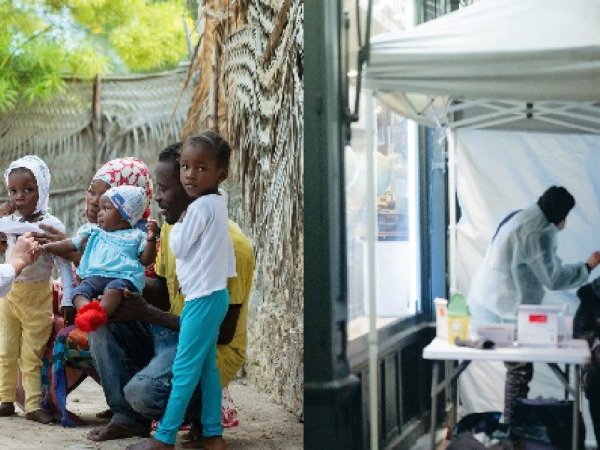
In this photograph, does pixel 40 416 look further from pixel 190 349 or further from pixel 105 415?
pixel 190 349

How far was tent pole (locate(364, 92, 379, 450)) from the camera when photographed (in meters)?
3.86

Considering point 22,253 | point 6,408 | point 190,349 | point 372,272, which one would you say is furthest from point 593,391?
point 6,408

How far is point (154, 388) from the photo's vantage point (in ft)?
14.1

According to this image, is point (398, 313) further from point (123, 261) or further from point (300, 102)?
point (300, 102)

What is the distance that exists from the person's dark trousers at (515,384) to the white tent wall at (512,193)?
0.02 meters

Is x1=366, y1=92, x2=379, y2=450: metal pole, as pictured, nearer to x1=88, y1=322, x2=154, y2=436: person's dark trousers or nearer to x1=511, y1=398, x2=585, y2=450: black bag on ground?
x1=511, y1=398, x2=585, y2=450: black bag on ground

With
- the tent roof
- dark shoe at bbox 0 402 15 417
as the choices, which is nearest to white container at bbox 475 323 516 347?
the tent roof

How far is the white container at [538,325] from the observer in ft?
12.2

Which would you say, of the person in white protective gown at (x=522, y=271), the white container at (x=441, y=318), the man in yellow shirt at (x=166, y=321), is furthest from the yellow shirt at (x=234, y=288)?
the person in white protective gown at (x=522, y=271)

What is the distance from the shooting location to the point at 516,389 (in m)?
3.81

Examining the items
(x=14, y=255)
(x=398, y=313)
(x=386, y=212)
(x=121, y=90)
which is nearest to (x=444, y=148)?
(x=386, y=212)

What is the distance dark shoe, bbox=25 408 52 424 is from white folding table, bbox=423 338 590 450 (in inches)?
84.9

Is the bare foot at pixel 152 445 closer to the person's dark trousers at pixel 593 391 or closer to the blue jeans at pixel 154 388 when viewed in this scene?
the blue jeans at pixel 154 388

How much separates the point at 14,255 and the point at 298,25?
1.95 meters
